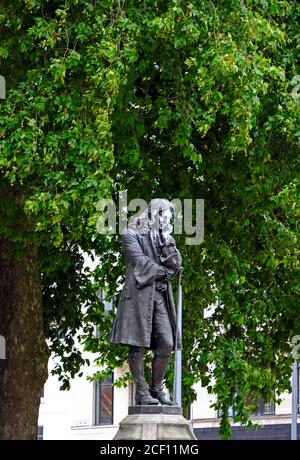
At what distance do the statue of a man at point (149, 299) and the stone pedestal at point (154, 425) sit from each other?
210 millimetres

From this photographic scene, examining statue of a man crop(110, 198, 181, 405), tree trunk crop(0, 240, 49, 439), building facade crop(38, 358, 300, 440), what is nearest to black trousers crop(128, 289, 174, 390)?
statue of a man crop(110, 198, 181, 405)

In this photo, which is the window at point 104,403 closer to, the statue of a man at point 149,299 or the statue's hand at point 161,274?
the statue of a man at point 149,299

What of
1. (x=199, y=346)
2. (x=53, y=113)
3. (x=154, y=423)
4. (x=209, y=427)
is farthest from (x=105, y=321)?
(x=209, y=427)

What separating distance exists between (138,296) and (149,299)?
0.43ft

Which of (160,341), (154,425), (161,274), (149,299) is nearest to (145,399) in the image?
(154,425)

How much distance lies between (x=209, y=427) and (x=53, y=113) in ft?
86.0

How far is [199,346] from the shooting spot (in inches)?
1062

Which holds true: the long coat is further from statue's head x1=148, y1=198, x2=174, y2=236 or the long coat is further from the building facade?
the building facade

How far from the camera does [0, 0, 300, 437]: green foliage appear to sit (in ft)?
73.7

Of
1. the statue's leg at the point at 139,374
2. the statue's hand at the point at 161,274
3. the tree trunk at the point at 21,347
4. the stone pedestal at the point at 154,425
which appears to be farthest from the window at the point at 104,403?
A: the stone pedestal at the point at 154,425

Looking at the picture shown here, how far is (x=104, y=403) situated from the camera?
49656mm

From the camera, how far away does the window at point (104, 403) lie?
162 ft

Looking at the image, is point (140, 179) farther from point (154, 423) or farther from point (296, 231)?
point (154, 423)

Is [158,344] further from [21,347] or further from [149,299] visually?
[21,347]
